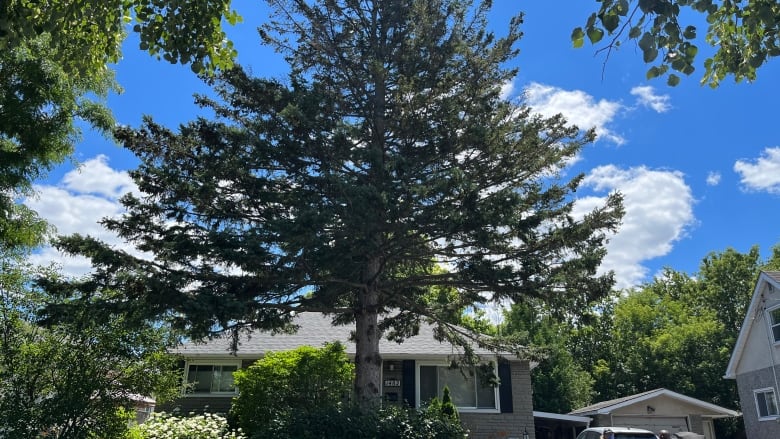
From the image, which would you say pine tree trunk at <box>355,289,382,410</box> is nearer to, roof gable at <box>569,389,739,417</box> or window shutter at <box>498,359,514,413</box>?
window shutter at <box>498,359,514,413</box>

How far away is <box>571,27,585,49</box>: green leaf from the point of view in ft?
14.2

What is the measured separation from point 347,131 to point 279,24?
397cm

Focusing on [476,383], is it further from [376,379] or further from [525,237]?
[525,237]

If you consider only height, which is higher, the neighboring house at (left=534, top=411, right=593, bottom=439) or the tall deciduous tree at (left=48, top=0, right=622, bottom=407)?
the tall deciduous tree at (left=48, top=0, right=622, bottom=407)

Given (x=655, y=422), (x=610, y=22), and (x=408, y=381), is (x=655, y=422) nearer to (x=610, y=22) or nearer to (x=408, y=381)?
(x=408, y=381)

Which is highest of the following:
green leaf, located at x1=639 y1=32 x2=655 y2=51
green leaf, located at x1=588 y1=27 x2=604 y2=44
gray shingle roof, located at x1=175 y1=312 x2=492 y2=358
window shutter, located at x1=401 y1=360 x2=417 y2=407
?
green leaf, located at x1=588 y1=27 x2=604 y2=44

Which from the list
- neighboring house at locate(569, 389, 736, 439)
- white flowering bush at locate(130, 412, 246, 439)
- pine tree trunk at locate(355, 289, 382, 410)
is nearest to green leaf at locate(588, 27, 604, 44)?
pine tree trunk at locate(355, 289, 382, 410)

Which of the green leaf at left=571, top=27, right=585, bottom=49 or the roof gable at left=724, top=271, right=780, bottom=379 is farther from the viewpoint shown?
the roof gable at left=724, top=271, right=780, bottom=379

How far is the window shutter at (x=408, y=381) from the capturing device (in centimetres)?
1703

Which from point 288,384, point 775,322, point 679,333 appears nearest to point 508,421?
point 288,384

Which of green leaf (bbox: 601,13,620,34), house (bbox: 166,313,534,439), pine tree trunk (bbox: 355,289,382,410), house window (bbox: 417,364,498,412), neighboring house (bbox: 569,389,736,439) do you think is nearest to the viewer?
green leaf (bbox: 601,13,620,34)

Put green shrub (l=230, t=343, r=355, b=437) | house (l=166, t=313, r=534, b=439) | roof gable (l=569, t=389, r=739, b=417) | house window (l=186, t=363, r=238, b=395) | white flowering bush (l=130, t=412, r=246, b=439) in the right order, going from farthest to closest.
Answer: roof gable (l=569, t=389, r=739, b=417) < house window (l=186, t=363, r=238, b=395) < house (l=166, t=313, r=534, b=439) < green shrub (l=230, t=343, r=355, b=437) < white flowering bush (l=130, t=412, r=246, b=439)

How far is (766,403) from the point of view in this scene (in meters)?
19.7

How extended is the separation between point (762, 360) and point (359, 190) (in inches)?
684
